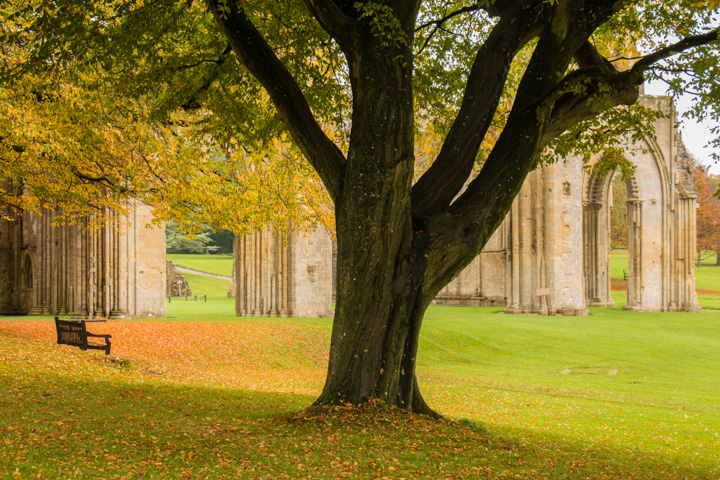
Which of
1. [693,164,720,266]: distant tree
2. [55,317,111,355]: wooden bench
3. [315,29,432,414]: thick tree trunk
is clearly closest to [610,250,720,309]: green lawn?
[693,164,720,266]: distant tree

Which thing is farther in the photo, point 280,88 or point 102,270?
point 102,270

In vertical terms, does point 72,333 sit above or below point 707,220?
below

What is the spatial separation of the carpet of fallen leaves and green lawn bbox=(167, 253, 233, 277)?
47.8 m

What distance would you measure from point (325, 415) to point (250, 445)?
3.47ft

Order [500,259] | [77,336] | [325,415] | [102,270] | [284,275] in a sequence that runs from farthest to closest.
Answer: [500,259] < [284,275] < [102,270] < [77,336] < [325,415]

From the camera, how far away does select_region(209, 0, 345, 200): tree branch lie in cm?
740

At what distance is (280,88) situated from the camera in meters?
7.41

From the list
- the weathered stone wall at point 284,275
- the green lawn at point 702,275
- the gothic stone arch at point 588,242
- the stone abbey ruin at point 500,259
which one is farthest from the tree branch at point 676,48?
the green lawn at point 702,275

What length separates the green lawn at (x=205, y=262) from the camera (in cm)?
5834

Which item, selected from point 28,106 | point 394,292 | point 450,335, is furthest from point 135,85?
point 450,335

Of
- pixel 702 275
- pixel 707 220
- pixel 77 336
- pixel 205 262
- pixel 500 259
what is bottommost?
pixel 702 275

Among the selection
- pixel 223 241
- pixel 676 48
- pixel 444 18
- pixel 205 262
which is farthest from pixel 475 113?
pixel 223 241

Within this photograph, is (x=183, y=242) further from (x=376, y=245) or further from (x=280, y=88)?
(x=376, y=245)

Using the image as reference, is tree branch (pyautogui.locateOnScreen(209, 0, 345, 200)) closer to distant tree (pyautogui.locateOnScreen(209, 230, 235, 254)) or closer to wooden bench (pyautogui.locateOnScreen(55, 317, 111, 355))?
wooden bench (pyautogui.locateOnScreen(55, 317, 111, 355))
